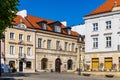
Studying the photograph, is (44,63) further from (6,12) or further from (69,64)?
(6,12)

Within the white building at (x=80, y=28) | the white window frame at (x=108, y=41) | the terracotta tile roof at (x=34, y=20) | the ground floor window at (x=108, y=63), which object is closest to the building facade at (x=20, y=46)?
the terracotta tile roof at (x=34, y=20)

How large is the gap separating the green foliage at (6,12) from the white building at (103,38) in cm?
2991

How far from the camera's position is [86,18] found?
2383 inches

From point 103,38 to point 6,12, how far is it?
1293 inches

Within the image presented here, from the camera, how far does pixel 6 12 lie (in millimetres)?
26922

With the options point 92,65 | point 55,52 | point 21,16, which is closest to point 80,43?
point 55,52

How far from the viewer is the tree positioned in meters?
26.0

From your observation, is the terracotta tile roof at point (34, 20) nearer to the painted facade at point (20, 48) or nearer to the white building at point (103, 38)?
the painted facade at point (20, 48)

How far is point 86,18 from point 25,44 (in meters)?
14.9

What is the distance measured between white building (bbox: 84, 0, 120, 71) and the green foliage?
2991 centimetres

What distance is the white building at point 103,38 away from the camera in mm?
55188

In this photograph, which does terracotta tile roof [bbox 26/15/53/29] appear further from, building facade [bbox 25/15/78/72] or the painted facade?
the painted facade

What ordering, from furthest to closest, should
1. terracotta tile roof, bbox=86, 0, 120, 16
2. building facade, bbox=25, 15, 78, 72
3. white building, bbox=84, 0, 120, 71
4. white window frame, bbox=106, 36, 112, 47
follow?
building facade, bbox=25, 15, 78, 72 → terracotta tile roof, bbox=86, 0, 120, 16 → white window frame, bbox=106, 36, 112, 47 → white building, bbox=84, 0, 120, 71

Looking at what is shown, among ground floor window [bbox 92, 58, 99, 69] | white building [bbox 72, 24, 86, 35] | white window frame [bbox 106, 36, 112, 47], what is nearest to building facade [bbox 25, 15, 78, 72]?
white building [bbox 72, 24, 86, 35]
